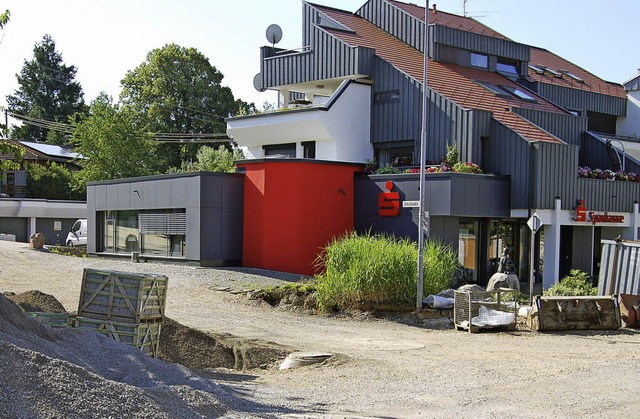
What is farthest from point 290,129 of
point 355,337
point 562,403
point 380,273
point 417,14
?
point 562,403

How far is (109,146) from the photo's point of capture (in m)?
52.1

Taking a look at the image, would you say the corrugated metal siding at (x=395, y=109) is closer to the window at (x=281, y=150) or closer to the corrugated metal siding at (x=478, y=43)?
the window at (x=281, y=150)

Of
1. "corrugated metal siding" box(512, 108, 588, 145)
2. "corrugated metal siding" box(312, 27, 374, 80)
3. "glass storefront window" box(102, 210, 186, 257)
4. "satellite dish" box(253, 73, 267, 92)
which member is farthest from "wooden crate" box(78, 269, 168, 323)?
"satellite dish" box(253, 73, 267, 92)

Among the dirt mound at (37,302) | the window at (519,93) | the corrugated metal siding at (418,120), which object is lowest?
the dirt mound at (37,302)

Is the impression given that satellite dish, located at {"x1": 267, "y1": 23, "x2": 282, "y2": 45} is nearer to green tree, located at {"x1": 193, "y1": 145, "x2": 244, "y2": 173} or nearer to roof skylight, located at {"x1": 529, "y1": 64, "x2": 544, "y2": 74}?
green tree, located at {"x1": 193, "y1": 145, "x2": 244, "y2": 173}

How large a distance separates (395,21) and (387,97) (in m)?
6.46

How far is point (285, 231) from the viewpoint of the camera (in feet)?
93.2

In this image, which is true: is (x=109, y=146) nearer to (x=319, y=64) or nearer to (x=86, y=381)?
(x=319, y=64)

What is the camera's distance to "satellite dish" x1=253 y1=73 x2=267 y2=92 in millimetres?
37500

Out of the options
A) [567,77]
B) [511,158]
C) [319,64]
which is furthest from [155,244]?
[567,77]

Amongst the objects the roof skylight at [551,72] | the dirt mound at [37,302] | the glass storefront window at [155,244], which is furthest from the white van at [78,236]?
the dirt mound at [37,302]

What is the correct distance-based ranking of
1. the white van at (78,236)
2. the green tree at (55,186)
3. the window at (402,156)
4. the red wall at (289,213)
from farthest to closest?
the green tree at (55,186), the white van at (78,236), the window at (402,156), the red wall at (289,213)

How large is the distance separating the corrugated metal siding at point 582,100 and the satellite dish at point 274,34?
11696mm

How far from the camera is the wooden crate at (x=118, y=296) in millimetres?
13398
